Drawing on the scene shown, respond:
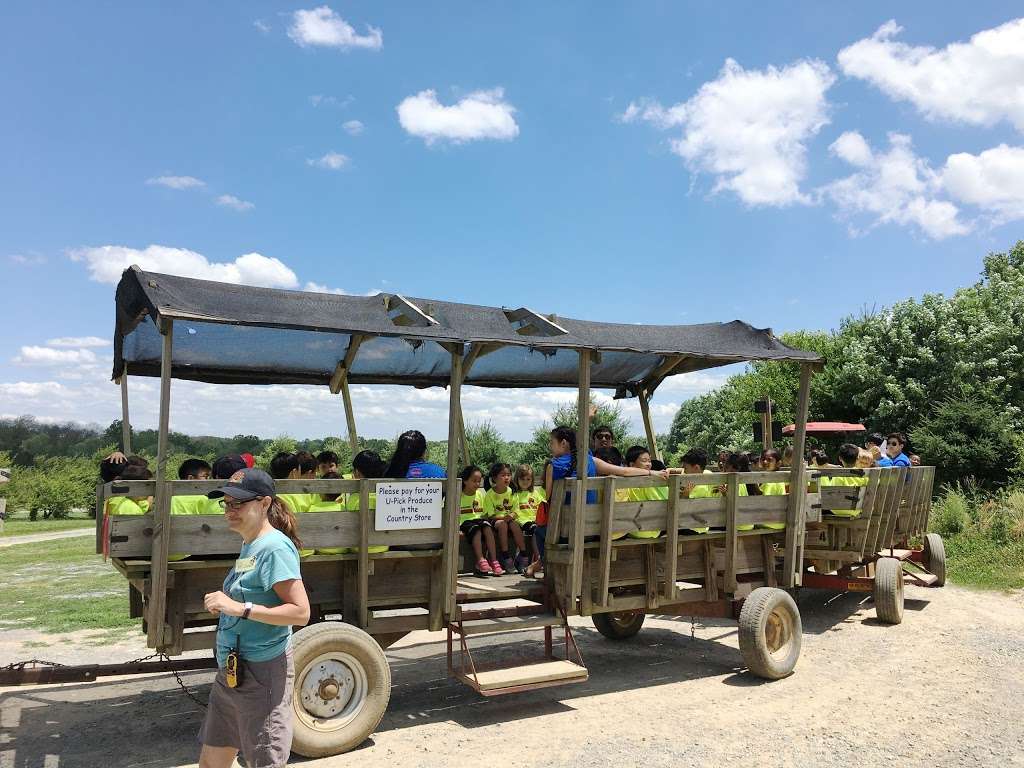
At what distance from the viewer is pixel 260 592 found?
363 cm

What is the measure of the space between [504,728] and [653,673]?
226 centimetres

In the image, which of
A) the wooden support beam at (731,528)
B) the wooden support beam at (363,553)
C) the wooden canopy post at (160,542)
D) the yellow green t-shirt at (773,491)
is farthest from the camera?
the yellow green t-shirt at (773,491)

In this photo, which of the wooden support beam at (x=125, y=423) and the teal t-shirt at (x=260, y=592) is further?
the wooden support beam at (x=125, y=423)

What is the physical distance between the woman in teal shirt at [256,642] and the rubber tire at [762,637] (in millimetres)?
4892

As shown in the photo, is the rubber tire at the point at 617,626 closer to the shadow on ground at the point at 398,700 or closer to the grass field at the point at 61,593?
the shadow on ground at the point at 398,700

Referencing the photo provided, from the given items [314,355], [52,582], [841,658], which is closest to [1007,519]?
[841,658]

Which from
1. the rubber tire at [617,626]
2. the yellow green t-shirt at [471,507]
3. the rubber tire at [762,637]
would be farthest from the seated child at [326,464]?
the rubber tire at [762,637]

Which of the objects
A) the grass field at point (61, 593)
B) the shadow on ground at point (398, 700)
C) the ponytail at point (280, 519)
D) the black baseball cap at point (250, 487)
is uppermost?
the black baseball cap at point (250, 487)

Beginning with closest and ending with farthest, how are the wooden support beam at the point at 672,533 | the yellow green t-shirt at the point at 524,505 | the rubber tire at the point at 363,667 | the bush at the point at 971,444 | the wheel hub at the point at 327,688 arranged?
the rubber tire at the point at 363,667 < the wheel hub at the point at 327,688 < the wooden support beam at the point at 672,533 < the yellow green t-shirt at the point at 524,505 < the bush at the point at 971,444

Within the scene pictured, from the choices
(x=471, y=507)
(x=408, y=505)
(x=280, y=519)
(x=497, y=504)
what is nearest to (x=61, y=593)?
(x=471, y=507)

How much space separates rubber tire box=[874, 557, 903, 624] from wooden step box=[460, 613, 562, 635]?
17.3 feet

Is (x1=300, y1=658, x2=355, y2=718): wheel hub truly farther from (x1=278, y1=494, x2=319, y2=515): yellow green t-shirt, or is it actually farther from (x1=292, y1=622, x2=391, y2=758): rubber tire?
(x1=278, y1=494, x2=319, y2=515): yellow green t-shirt

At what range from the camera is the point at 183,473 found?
261 inches

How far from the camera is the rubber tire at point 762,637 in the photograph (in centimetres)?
730
